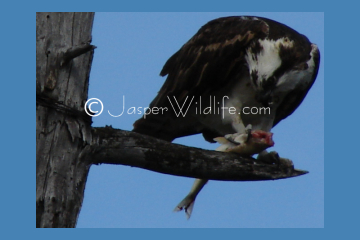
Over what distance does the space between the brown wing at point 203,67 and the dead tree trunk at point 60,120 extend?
1203mm

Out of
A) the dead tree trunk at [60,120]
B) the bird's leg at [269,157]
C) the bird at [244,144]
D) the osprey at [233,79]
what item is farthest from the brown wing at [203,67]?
the dead tree trunk at [60,120]

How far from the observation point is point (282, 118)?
6500 mm

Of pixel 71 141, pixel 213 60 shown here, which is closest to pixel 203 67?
pixel 213 60

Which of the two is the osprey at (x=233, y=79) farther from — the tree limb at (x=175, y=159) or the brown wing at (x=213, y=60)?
the tree limb at (x=175, y=159)

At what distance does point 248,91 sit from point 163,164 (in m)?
1.32

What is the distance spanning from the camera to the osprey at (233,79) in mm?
5805

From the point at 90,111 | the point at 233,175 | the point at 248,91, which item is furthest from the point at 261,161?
the point at 90,111

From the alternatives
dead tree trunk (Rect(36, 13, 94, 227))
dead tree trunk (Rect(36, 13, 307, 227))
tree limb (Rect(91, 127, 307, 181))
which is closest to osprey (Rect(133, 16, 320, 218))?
tree limb (Rect(91, 127, 307, 181))

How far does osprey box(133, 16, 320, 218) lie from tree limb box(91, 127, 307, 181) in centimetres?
38

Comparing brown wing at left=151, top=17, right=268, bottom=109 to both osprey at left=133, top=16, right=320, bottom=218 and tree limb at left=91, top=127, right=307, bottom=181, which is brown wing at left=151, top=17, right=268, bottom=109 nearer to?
osprey at left=133, top=16, right=320, bottom=218

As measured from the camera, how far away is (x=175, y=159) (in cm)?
515

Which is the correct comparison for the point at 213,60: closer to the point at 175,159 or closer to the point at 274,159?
the point at 274,159

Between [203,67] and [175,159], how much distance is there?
1.14 meters

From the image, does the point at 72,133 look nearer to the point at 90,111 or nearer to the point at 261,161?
the point at 90,111
